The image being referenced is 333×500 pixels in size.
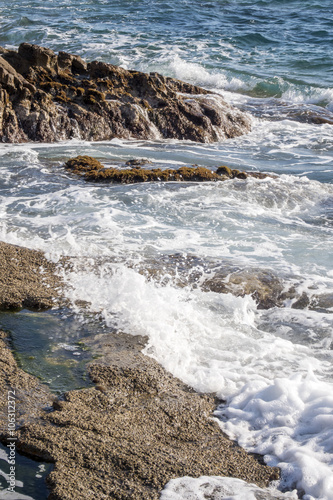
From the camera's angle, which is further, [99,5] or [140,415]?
[99,5]

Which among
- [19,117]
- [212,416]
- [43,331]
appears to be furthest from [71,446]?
[19,117]

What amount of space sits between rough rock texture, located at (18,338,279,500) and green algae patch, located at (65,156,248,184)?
17.2 feet

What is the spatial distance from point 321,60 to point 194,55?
15.2 ft

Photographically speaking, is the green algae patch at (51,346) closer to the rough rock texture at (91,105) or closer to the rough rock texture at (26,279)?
the rough rock texture at (26,279)

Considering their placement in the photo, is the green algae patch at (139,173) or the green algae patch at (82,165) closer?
the green algae patch at (139,173)

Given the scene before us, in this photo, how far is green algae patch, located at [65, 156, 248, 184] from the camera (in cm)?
855

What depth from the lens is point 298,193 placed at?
8500 millimetres

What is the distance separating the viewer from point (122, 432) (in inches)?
120

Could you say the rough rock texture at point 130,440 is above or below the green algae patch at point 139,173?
below

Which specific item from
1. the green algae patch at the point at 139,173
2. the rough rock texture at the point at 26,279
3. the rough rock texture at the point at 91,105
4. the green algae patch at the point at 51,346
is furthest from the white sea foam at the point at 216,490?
the rough rock texture at the point at 91,105

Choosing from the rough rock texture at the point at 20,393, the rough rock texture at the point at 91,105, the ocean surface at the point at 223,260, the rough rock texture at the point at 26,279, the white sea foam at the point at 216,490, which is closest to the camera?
the white sea foam at the point at 216,490

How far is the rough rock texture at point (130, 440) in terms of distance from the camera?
2678 millimetres

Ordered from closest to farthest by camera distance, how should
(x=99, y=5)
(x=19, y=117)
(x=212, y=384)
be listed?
(x=212, y=384) < (x=19, y=117) < (x=99, y=5)

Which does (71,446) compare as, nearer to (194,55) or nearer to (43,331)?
(43,331)
